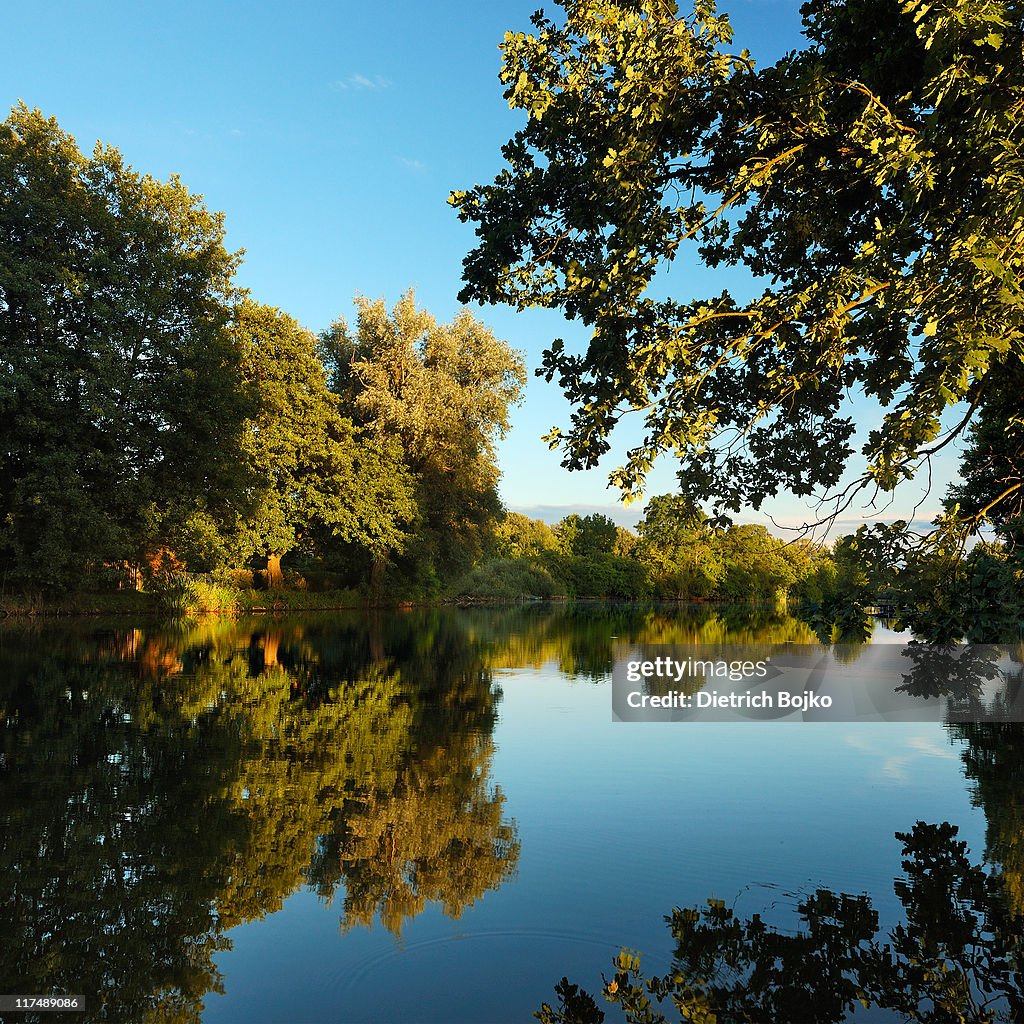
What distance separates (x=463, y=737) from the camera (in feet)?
40.4

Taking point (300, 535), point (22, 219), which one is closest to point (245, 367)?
point (300, 535)

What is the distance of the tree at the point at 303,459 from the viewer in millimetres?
48188

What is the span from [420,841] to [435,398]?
4510 cm

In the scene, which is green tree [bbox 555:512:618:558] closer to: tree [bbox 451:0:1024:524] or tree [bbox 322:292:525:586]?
tree [bbox 322:292:525:586]

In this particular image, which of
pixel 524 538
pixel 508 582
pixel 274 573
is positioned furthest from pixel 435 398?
pixel 524 538

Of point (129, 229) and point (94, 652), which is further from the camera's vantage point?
point (129, 229)

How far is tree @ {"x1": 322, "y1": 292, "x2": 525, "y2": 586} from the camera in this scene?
2035 inches

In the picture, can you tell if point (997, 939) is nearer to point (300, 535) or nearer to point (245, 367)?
point (245, 367)

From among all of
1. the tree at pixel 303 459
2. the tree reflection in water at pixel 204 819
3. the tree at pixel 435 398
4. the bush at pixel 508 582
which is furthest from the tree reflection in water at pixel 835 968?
the bush at pixel 508 582

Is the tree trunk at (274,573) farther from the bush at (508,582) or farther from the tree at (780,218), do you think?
the tree at (780,218)

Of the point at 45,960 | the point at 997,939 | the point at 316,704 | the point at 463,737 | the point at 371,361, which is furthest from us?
the point at 371,361

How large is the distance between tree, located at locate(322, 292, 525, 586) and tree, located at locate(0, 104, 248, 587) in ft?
47.6

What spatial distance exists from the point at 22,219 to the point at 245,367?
16.7m

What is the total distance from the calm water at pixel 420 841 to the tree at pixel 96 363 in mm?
19785
